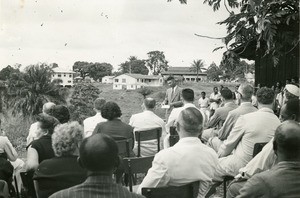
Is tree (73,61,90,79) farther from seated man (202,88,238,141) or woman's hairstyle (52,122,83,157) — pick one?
woman's hairstyle (52,122,83,157)

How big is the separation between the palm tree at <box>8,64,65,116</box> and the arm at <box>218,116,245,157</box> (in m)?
41.2

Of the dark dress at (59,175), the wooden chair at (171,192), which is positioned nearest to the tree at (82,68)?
the dark dress at (59,175)

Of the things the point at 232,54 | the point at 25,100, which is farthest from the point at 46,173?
the point at 25,100

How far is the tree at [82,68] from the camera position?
121425 mm

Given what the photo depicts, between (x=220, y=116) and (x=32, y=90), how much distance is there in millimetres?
40606

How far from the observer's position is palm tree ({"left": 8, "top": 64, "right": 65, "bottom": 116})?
146 ft

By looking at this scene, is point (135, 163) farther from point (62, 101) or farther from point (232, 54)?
point (62, 101)

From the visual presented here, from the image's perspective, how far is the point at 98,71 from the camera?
124688 mm

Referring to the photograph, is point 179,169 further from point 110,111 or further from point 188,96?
point 188,96

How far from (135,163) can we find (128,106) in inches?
2683

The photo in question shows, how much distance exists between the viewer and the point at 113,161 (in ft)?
8.11

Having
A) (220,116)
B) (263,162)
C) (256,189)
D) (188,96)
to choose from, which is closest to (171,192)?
(256,189)

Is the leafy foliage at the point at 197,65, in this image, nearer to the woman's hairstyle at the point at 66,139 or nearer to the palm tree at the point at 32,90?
the palm tree at the point at 32,90

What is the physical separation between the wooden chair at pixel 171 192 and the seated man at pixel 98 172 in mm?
389
